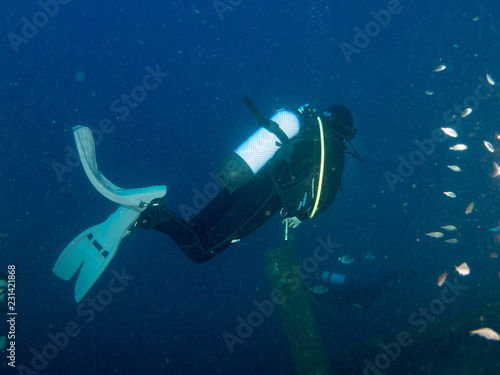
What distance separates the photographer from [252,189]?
3.69 m

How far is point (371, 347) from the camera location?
24.0 ft

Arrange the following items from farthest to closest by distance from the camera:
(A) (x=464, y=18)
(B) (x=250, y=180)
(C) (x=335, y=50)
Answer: (A) (x=464, y=18) → (C) (x=335, y=50) → (B) (x=250, y=180)

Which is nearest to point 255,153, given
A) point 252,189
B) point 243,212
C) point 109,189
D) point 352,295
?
point 252,189

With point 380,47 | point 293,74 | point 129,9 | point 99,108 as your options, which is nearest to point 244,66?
point 293,74

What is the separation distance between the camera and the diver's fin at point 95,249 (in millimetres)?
3636

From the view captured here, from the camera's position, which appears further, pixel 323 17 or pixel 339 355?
pixel 323 17

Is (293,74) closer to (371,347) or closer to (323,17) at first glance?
(323,17)

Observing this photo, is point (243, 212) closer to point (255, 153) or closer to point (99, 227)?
point (255, 153)

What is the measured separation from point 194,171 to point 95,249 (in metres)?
12.6

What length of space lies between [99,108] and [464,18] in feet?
137

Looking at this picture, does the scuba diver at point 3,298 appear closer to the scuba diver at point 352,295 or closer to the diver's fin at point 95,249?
the diver's fin at point 95,249

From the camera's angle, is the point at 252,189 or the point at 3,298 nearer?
the point at 252,189

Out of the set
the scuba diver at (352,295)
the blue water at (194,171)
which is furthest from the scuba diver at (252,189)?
the scuba diver at (352,295)

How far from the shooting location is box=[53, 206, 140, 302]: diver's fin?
364cm
